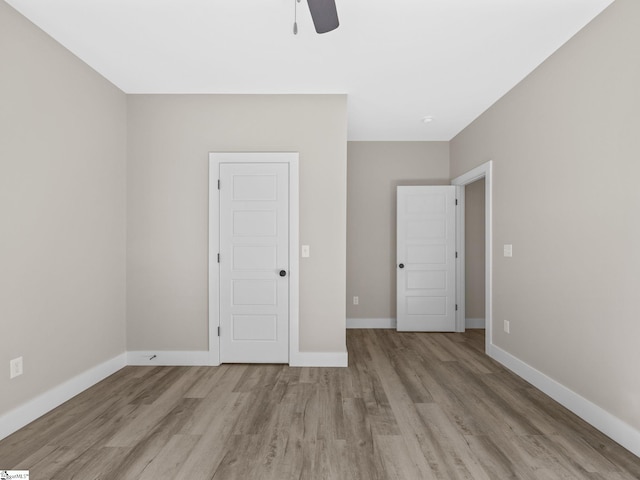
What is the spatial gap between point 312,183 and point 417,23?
1.59 meters

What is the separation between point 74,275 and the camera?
2701 mm

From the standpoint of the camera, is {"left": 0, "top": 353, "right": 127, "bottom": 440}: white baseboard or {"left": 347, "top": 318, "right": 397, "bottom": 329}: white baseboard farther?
{"left": 347, "top": 318, "right": 397, "bottom": 329}: white baseboard

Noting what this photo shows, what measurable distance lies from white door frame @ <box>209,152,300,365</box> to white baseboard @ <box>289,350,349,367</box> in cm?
6

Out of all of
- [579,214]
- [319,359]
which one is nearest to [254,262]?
[319,359]

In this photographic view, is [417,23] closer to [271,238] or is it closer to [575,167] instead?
[575,167]

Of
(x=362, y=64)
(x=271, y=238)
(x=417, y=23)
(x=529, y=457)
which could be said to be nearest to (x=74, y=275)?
(x=271, y=238)

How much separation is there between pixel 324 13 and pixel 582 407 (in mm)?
3054

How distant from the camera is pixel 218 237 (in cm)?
335

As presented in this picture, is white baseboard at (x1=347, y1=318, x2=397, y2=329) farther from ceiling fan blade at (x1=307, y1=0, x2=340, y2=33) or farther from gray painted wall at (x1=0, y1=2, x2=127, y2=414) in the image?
ceiling fan blade at (x1=307, y1=0, x2=340, y2=33)

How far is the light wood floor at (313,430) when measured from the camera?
1.81m

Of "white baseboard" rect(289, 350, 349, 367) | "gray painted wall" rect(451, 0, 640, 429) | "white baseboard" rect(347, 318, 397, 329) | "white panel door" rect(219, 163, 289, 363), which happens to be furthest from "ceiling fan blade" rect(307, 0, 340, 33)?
"white baseboard" rect(347, 318, 397, 329)

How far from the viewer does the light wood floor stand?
181 cm

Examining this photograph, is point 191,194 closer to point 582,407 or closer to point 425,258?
point 425,258

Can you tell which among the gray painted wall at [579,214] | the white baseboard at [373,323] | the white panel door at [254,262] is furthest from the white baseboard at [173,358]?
the gray painted wall at [579,214]
